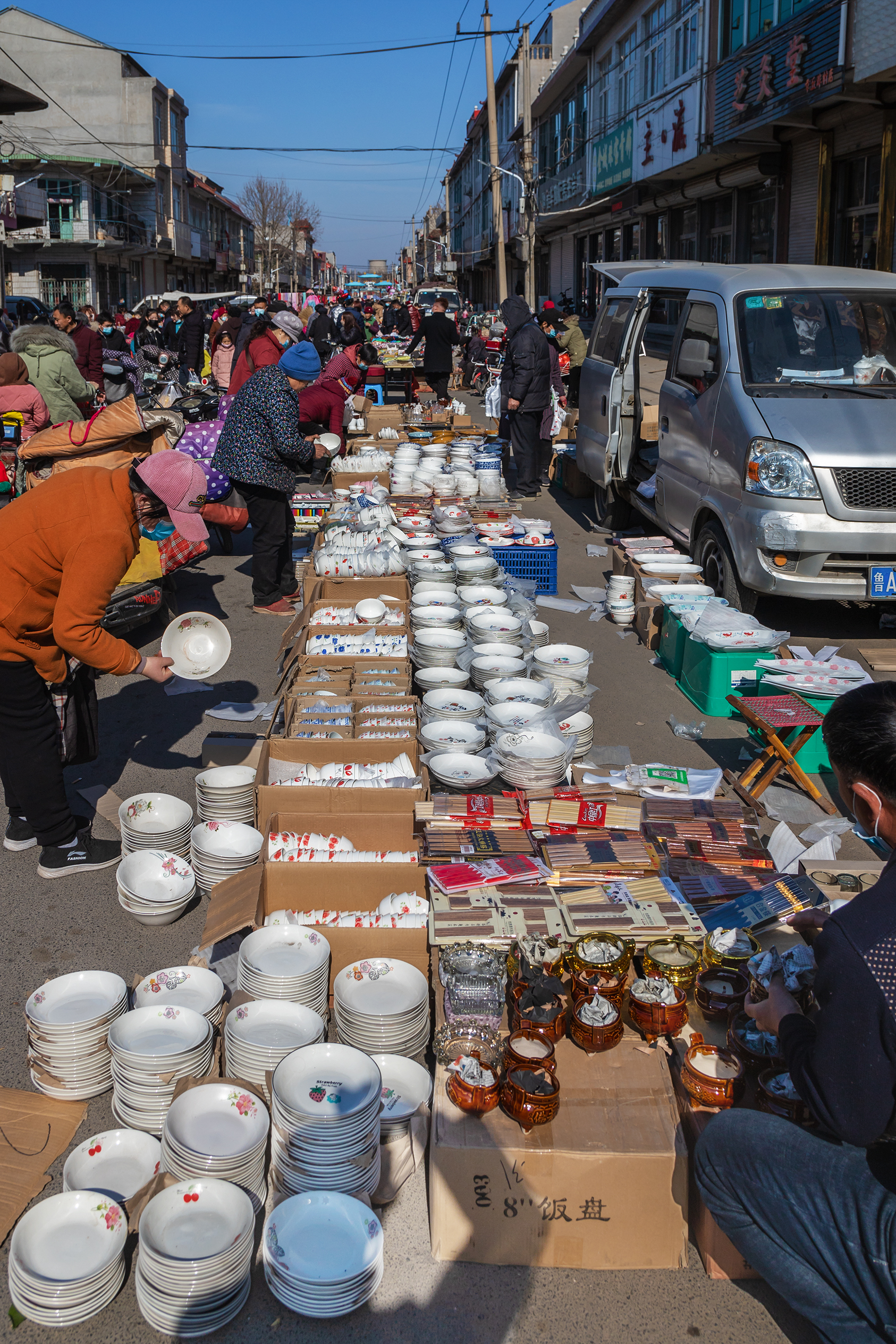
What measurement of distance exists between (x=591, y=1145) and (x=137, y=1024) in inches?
54.3

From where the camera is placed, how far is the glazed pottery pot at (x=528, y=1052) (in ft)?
8.39

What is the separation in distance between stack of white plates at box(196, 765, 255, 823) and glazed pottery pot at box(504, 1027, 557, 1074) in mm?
1868

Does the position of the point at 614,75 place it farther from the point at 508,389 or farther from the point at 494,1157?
the point at 494,1157

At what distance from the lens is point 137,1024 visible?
293cm

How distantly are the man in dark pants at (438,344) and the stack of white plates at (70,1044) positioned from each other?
48.2 ft

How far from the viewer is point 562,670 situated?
5395mm

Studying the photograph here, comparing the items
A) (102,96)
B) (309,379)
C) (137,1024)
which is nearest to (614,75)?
(309,379)

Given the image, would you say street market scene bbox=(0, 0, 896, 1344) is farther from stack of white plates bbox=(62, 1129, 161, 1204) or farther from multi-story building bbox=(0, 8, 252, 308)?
multi-story building bbox=(0, 8, 252, 308)

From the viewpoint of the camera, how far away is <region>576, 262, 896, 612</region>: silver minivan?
6.16 metres

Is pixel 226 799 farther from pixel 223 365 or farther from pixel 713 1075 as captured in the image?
pixel 223 365

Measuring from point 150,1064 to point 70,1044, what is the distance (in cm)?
35

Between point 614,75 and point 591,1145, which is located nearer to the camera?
point 591,1145

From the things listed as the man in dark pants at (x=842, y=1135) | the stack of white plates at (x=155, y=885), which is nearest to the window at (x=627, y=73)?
the stack of white plates at (x=155, y=885)

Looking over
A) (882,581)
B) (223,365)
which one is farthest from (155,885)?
(223,365)
